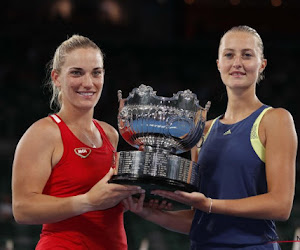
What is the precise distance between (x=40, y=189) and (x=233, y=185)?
2.21 ft

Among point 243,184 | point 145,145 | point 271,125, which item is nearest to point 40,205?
point 145,145

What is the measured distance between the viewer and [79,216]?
6.37 feet

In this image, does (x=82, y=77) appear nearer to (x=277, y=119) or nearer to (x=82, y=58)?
(x=82, y=58)

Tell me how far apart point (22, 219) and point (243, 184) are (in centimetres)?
78

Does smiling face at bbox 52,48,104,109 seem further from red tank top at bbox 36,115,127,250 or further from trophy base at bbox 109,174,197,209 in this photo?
trophy base at bbox 109,174,197,209

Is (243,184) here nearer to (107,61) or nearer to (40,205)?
(40,205)

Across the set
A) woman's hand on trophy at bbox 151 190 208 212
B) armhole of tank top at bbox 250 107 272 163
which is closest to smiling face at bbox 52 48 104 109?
woman's hand on trophy at bbox 151 190 208 212

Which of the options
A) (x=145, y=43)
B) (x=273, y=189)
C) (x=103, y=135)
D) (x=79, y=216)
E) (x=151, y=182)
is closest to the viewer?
(x=151, y=182)

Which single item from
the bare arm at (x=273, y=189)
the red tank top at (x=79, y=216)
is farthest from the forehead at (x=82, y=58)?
the bare arm at (x=273, y=189)

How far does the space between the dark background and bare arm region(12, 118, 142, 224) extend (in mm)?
4821

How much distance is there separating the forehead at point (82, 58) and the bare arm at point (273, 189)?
1.86 feet

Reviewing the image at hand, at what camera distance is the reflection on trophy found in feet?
5.62

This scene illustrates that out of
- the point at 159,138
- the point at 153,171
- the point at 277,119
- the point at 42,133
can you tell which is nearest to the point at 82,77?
the point at 42,133

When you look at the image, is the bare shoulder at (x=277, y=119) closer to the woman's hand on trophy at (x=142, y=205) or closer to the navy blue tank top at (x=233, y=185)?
the navy blue tank top at (x=233, y=185)
